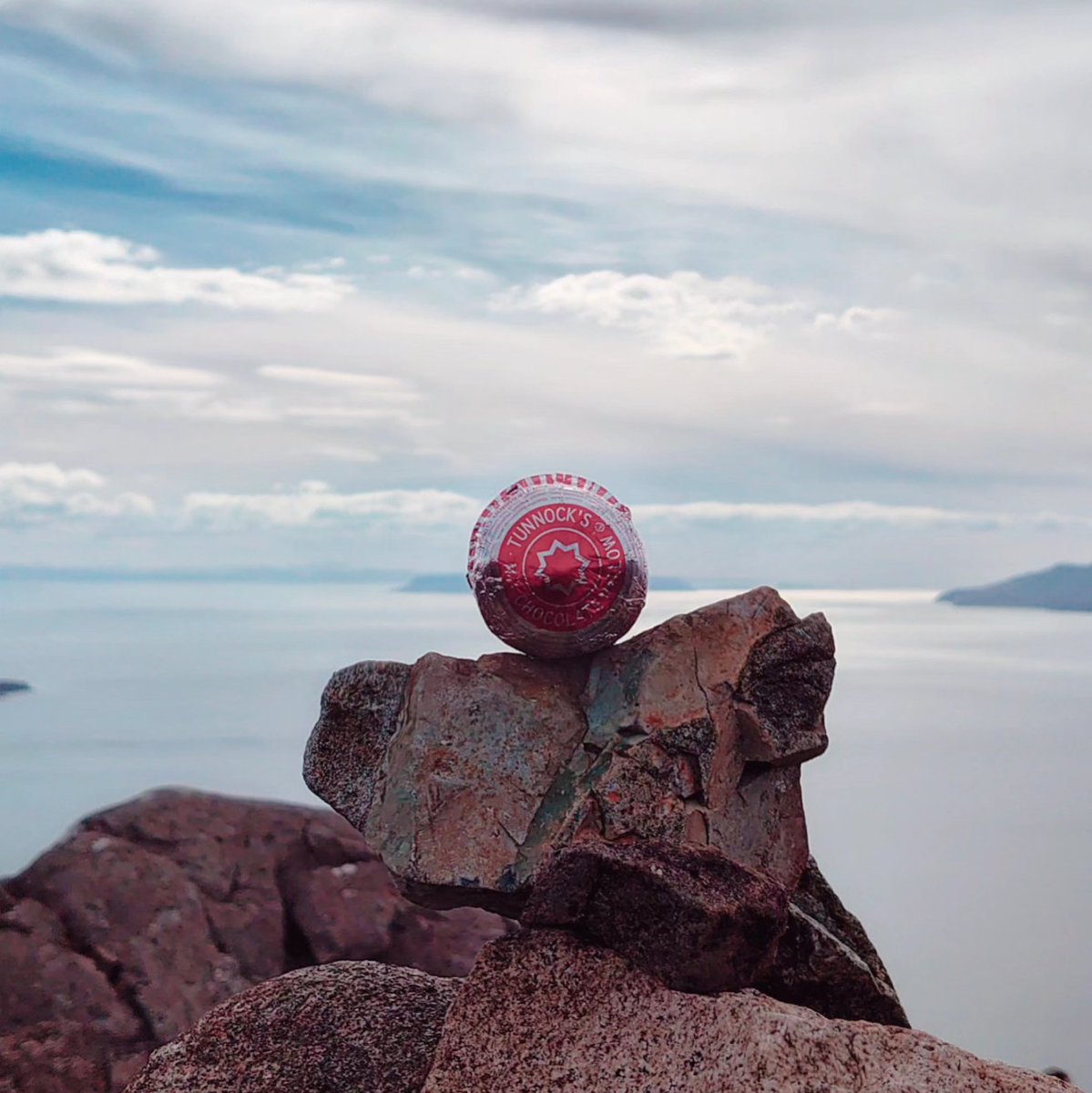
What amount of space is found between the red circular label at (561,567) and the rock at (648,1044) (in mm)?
1210

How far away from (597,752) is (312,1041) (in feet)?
4.90

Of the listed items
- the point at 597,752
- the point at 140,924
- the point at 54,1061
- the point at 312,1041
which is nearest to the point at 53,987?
the point at 54,1061

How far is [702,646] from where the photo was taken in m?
5.65

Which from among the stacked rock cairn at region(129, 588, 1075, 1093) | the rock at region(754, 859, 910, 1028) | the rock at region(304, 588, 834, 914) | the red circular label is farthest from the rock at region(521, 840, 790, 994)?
the red circular label

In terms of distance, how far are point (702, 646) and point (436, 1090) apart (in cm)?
185

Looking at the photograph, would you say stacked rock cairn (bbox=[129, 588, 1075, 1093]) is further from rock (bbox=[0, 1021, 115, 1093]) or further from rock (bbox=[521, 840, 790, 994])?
rock (bbox=[0, 1021, 115, 1093])

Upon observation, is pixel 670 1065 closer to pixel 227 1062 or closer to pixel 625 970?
pixel 625 970

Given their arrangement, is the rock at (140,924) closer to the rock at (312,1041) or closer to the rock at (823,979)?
the rock at (312,1041)

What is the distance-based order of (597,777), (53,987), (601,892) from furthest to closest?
(53,987)
(597,777)
(601,892)

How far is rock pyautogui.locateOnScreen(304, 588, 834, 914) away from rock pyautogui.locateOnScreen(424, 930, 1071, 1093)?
1.55 feet

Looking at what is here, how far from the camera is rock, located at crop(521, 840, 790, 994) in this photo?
4.90 meters

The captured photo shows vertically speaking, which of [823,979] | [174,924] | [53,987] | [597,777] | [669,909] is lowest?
[53,987]

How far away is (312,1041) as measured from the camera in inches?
218

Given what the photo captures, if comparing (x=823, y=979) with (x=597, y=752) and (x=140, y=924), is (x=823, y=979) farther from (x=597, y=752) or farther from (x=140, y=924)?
(x=140, y=924)
